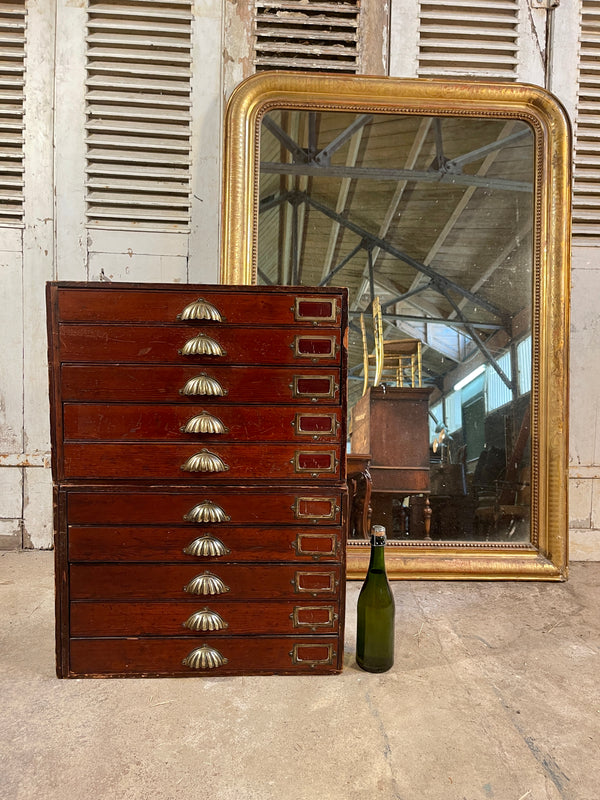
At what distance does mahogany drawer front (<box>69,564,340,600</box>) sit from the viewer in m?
1.45

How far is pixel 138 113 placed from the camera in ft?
8.33

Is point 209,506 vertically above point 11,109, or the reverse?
point 11,109

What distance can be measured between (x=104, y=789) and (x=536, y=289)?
2.41 meters

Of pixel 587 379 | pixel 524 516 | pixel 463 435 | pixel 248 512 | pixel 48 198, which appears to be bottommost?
pixel 524 516

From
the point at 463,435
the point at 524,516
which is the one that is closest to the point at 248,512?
the point at 463,435

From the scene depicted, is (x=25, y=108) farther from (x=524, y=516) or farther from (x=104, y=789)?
(x=524, y=516)

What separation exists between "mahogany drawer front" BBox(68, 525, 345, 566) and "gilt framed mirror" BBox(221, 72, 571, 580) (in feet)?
3.04

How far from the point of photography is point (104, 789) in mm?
999

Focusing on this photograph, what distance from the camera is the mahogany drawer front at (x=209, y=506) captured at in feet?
4.79

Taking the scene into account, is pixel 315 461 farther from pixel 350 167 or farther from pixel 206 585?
pixel 350 167

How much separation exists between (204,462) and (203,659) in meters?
0.54

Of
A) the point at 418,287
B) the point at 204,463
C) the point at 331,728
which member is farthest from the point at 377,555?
the point at 418,287

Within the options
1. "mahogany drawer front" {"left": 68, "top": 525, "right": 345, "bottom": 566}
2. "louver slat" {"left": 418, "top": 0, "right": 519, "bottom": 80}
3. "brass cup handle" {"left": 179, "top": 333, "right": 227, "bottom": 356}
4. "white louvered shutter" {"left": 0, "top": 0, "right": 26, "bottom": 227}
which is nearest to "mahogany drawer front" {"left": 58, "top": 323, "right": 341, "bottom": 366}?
"brass cup handle" {"left": 179, "top": 333, "right": 227, "bottom": 356}

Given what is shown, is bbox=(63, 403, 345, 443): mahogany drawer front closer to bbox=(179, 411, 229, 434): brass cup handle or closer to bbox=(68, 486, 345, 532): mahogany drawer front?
bbox=(179, 411, 229, 434): brass cup handle
